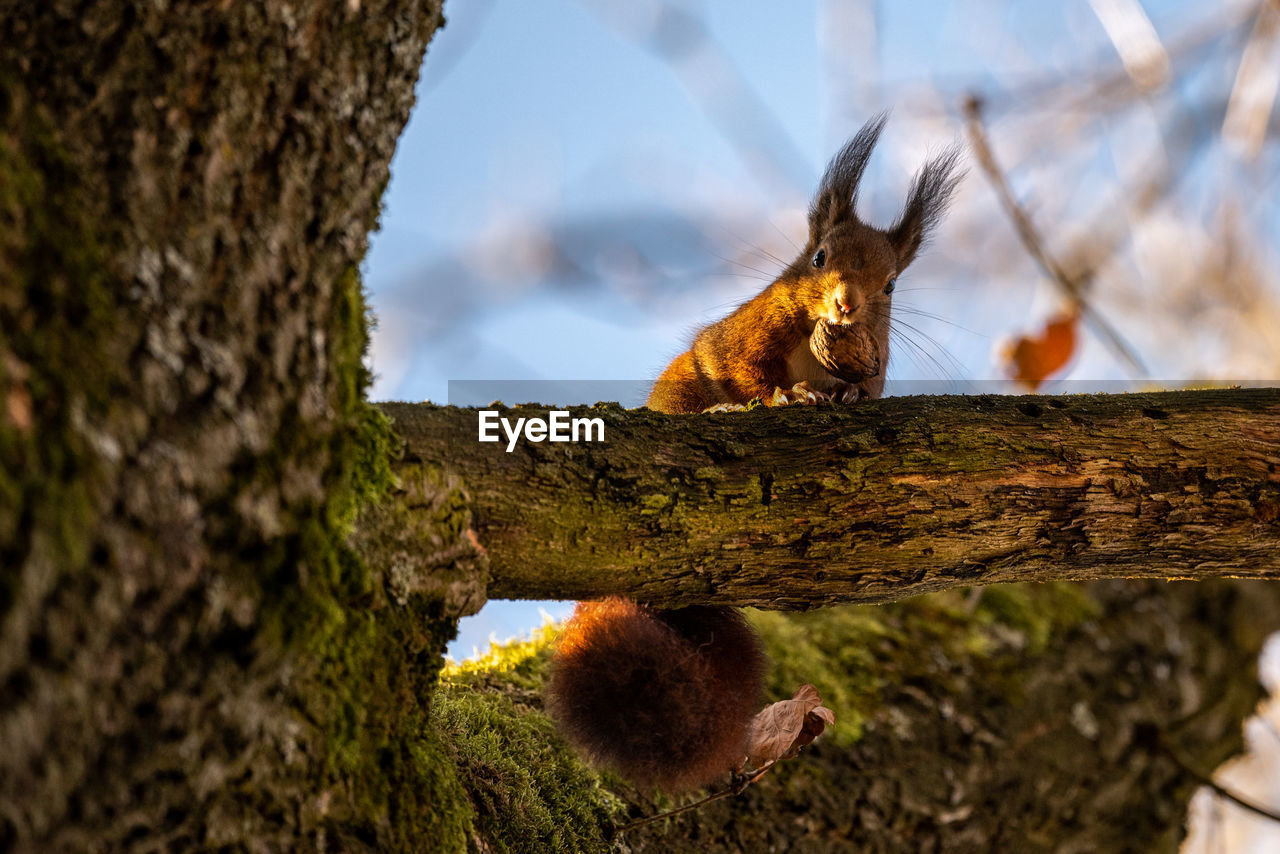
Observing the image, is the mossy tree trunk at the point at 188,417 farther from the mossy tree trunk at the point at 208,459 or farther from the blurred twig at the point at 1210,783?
the blurred twig at the point at 1210,783

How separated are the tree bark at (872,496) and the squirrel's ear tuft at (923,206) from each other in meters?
1.49

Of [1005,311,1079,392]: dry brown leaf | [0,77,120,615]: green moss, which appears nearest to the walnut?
[1005,311,1079,392]: dry brown leaf

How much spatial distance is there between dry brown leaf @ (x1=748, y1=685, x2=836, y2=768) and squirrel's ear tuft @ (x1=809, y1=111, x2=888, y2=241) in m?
1.89

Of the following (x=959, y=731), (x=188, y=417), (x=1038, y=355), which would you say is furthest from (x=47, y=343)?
(x=1038, y=355)

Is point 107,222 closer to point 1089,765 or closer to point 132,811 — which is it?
point 132,811

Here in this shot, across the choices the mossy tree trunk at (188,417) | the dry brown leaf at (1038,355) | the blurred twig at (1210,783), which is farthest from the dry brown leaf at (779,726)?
the dry brown leaf at (1038,355)

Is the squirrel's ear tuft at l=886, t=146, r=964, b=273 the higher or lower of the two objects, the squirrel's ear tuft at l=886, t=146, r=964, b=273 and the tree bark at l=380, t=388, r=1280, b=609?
the higher

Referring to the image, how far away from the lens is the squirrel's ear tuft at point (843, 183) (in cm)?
335

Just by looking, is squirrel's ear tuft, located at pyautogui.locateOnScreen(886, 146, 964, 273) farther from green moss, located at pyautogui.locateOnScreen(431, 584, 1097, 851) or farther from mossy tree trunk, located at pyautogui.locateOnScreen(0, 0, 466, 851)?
mossy tree trunk, located at pyautogui.locateOnScreen(0, 0, 466, 851)

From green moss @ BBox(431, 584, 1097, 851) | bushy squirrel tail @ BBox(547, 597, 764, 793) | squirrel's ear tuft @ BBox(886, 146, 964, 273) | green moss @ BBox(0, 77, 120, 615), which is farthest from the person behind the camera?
squirrel's ear tuft @ BBox(886, 146, 964, 273)

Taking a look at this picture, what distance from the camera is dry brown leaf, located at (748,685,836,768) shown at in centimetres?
233

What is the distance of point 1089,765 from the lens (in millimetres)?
3795

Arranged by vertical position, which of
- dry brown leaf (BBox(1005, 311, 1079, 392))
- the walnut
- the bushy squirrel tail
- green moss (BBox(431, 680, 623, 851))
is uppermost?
dry brown leaf (BBox(1005, 311, 1079, 392))

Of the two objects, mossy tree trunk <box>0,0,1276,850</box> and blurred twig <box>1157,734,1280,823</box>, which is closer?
mossy tree trunk <box>0,0,1276,850</box>
